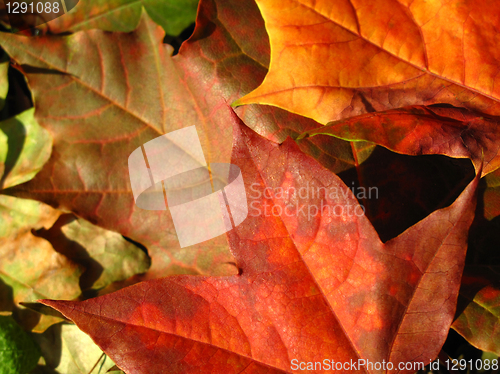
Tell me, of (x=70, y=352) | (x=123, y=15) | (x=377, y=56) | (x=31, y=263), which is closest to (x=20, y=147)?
(x=31, y=263)

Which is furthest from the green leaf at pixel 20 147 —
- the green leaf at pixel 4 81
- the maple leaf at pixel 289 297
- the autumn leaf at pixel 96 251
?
the maple leaf at pixel 289 297

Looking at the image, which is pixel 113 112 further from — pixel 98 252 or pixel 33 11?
pixel 33 11

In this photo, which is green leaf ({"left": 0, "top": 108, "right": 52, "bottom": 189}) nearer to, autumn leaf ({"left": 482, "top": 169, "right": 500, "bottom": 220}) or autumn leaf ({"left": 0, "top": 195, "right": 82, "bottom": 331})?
autumn leaf ({"left": 0, "top": 195, "right": 82, "bottom": 331})

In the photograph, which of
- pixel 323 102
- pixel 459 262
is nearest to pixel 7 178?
pixel 323 102

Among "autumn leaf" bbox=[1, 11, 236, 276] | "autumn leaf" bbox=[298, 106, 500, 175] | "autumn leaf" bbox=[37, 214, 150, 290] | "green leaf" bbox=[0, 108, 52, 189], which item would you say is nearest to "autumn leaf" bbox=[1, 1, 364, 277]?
"autumn leaf" bbox=[1, 11, 236, 276]

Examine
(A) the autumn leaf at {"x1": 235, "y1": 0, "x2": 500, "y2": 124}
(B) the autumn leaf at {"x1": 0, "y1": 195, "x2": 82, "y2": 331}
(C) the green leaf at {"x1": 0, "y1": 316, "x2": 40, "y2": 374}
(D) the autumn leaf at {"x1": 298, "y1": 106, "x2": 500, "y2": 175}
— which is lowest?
(C) the green leaf at {"x1": 0, "y1": 316, "x2": 40, "y2": 374}

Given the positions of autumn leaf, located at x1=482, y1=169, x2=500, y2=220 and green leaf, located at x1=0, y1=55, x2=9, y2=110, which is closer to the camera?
autumn leaf, located at x1=482, y1=169, x2=500, y2=220
